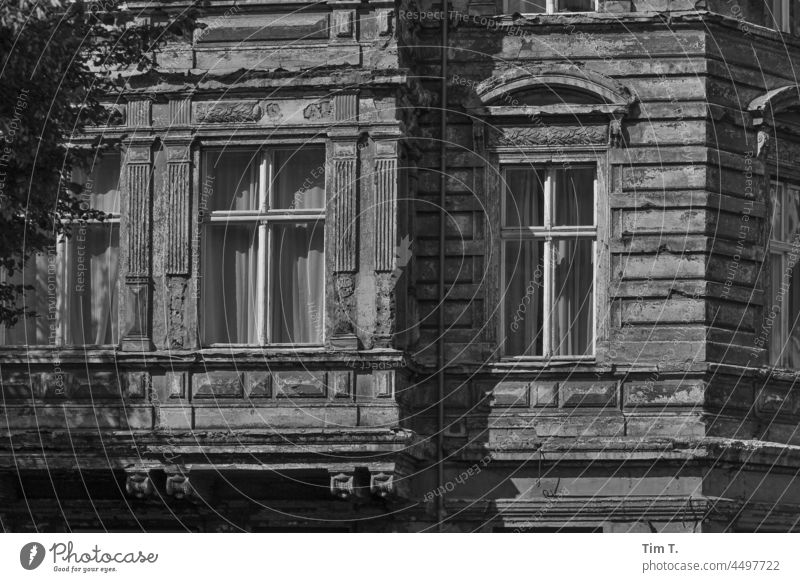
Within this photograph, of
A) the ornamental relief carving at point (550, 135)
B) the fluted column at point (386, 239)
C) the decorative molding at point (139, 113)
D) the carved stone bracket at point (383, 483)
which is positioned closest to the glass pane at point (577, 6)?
the ornamental relief carving at point (550, 135)

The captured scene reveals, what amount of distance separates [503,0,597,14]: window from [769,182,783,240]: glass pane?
320 centimetres

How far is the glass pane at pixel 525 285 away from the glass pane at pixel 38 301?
5.59m

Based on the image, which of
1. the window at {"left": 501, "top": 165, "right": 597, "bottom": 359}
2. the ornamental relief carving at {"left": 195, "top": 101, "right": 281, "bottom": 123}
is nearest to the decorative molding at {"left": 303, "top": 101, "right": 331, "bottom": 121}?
the ornamental relief carving at {"left": 195, "top": 101, "right": 281, "bottom": 123}

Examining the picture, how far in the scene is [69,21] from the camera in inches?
941

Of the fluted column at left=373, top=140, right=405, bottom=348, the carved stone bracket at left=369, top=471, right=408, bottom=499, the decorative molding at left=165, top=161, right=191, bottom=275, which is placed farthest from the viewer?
the decorative molding at left=165, top=161, right=191, bottom=275

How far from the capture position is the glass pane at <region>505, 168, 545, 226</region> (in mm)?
26719

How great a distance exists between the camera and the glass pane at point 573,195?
87.4 feet

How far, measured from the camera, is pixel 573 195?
26.7m

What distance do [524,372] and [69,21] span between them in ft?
22.6

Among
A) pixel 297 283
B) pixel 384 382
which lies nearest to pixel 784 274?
pixel 384 382

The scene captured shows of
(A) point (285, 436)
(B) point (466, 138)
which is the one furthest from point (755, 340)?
(A) point (285, 436)

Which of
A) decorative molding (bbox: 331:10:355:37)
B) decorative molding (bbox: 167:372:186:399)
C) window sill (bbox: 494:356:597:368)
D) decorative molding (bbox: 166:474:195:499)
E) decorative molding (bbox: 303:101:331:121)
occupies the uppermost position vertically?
decorative molding (bbox: 331:10:355:37)

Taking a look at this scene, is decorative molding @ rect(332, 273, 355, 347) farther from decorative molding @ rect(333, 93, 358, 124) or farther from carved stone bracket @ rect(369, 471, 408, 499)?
decorative molding @ rect(333, 93, 358, 124)

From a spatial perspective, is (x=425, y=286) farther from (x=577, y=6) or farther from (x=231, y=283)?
(x=577, y=6)
